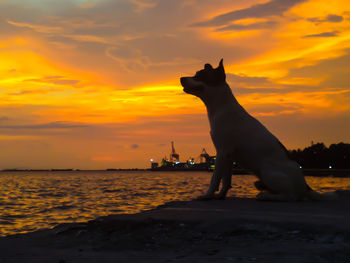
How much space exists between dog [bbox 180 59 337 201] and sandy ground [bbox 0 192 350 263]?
111 centimetres

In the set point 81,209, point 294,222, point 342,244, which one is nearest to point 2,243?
point 294,222

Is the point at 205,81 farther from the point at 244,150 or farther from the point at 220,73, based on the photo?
the point at 244,150

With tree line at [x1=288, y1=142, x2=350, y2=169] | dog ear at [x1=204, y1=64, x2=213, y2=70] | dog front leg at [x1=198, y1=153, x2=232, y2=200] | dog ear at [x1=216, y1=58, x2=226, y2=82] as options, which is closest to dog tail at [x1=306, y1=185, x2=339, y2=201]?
dog front leg at [x1=198, y1=153, x2=232, y2=200]

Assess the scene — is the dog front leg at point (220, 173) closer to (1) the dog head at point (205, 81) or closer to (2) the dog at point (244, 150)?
(2) the dog at point (244, 150)

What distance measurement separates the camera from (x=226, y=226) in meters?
3.87

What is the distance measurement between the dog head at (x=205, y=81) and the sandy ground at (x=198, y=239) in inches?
95.6

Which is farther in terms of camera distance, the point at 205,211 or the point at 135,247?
the point at 205,211

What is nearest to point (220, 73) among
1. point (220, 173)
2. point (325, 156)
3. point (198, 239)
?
point (220, 173)

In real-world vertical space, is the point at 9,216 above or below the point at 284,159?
below

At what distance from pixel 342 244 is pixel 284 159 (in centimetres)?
310

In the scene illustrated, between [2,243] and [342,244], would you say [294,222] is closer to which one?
[342,244]

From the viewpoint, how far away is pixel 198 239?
3621 mm

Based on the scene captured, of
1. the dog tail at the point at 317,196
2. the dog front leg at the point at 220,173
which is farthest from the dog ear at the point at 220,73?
the dog tail at the point at 317,196

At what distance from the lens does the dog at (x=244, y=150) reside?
6016mm
